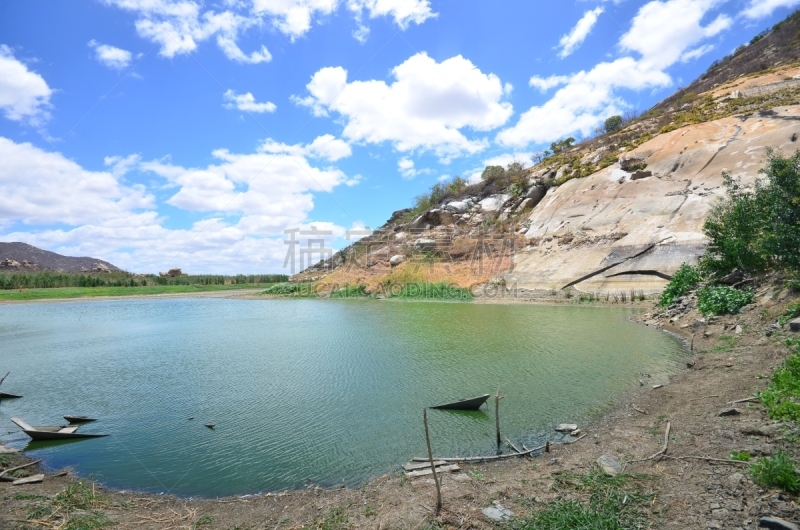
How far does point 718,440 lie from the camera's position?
6105mm

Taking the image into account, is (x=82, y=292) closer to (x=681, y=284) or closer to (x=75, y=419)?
(x=75, y=419)

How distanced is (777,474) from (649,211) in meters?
33.4

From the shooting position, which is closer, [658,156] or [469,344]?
[469,344]

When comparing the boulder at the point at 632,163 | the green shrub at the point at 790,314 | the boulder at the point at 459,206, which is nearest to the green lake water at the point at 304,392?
the green shrub at the point at 790,314

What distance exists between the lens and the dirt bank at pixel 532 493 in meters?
4.66

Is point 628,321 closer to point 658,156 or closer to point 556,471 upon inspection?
point 556,471

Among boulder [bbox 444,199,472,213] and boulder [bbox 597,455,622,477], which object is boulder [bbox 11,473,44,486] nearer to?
boulder [bbox 597,455,622,477]

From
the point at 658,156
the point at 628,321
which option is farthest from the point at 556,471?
the point at 658,156

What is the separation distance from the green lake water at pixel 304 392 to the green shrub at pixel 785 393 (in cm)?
304

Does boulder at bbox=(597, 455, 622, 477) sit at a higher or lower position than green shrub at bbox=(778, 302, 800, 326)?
lower

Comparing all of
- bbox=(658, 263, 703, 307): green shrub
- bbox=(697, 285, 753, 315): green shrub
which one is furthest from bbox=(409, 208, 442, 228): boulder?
bbox=(697, 285, 753, 315): green shrub

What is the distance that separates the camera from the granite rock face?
2897 centimetres

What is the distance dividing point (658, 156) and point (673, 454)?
131ft

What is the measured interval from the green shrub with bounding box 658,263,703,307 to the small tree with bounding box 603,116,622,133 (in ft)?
159
